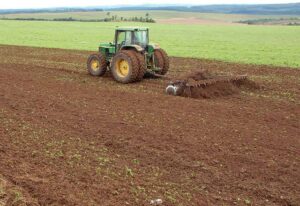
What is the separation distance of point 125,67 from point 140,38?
1102mm

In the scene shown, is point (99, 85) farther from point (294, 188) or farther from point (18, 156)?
point (294, 188)

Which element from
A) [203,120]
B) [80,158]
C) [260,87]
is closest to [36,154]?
[80,158]

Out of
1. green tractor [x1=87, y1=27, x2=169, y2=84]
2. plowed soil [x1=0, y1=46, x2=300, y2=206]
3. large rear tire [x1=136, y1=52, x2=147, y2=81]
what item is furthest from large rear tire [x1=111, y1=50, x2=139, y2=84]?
plowed soil [x1=0, y1=46, x2=300, y2=206]

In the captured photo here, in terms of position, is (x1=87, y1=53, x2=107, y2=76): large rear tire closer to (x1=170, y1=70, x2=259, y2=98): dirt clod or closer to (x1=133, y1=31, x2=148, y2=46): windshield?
(x1=133, y1=31, x2=148, y2=46): windshield

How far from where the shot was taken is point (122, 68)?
1534cm

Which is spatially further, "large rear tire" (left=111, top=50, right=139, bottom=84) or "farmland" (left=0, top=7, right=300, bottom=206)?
"large rear tire" (left=111, top=50, right=139, bottom=84)

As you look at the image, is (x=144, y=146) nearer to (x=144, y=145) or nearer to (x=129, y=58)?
(x=144, y=145)

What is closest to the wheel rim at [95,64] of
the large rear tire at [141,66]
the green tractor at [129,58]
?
the green tractor at [129,58]

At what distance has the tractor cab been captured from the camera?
15.3 metres

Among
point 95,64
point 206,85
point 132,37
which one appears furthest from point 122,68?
point 206,85

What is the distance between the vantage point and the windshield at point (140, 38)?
15.4 m

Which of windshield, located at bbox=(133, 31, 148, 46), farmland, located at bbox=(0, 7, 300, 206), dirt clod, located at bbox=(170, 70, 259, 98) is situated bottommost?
farmland, located at bbox=(0, 7, 300, 206)

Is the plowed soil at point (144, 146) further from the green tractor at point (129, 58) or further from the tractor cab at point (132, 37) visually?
the tractor cab at point (132, 37)

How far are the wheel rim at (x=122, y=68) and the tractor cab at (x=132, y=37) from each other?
0.60 meters
